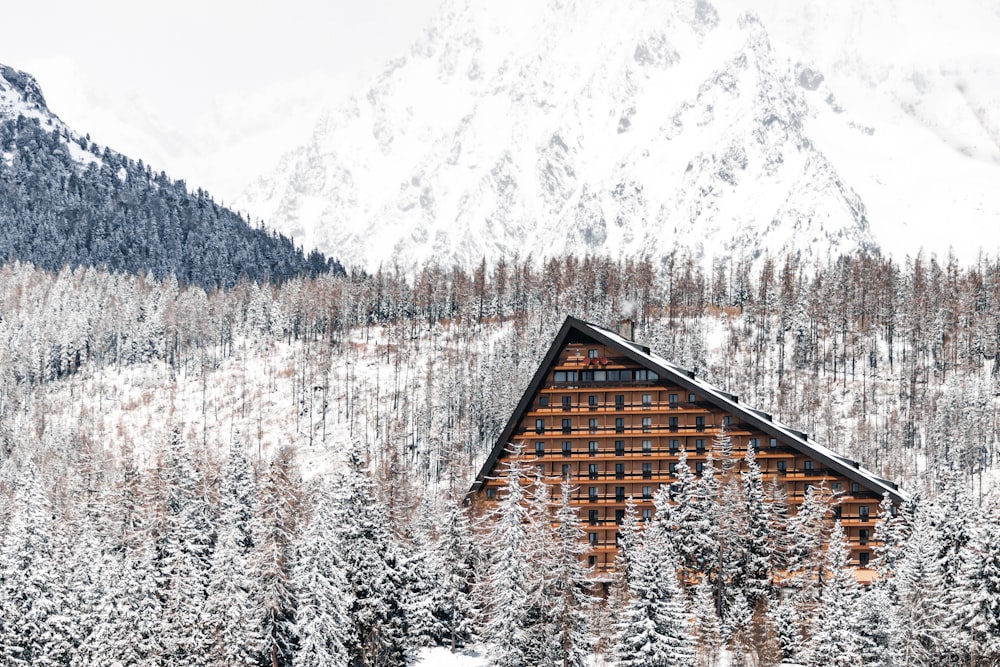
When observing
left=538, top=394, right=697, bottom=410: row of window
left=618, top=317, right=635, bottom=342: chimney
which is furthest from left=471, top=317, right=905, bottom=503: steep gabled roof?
left=618, top=317, right=635, bottom=342: chimney

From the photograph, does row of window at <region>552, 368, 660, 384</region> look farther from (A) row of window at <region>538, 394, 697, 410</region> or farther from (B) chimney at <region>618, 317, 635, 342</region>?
(B) chimney at <region>618, 317, 635, 342</region>

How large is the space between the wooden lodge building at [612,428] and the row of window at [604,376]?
0.27 ft

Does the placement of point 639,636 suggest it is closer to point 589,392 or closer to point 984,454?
point 589,392

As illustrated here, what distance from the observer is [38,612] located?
267 feet

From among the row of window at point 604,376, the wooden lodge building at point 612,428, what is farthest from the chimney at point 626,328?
the row of window at point 604,376

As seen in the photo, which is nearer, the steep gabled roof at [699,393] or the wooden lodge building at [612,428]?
the steep gabled roof at [699,393]

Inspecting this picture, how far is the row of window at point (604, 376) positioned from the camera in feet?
356

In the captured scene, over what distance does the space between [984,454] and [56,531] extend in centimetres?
13644

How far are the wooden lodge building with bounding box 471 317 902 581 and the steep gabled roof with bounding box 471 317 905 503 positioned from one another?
11 centimetres

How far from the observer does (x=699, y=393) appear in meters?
106

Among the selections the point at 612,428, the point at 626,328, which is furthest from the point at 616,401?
the point at 626,328

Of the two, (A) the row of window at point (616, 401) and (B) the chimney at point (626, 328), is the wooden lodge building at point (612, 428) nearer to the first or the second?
(A) the row of window at point (616, 401)

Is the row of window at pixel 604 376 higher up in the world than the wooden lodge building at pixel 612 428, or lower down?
higher up

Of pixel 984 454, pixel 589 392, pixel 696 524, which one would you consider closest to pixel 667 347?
pixel 984 454
